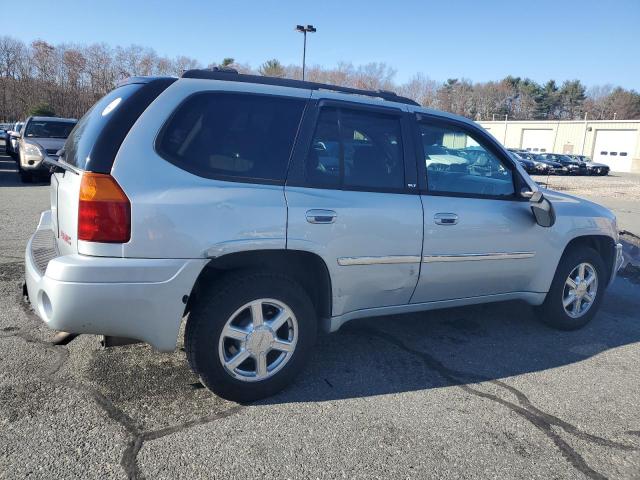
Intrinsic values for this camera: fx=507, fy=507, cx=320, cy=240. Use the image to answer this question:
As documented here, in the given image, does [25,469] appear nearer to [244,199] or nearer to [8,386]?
[8,386]

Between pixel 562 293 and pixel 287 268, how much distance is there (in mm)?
2691

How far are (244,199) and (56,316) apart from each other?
1158 mm

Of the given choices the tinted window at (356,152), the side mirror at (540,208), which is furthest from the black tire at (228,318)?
the side mirror at (540,208)

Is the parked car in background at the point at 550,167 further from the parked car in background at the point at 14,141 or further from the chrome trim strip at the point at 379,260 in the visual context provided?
the chrome trim strip at the point at 379,260

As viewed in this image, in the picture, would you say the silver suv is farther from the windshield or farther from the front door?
the windshield

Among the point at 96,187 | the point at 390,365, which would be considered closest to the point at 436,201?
the point at 390,365

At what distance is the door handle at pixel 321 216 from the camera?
305cm

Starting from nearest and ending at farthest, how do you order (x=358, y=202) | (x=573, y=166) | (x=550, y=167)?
(x=358, y=202) < (x=550, y=167) < (x=573, y=166)

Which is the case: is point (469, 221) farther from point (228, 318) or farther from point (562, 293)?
point (228, 318)

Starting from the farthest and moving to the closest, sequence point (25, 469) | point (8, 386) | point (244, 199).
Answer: point (8, 386), point (244, 199), point (25, 469)

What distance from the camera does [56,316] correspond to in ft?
8.68

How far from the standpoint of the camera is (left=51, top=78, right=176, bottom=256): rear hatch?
265 cm

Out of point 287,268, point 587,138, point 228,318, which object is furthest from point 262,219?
point 587,138

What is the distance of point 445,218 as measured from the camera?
3611mm
